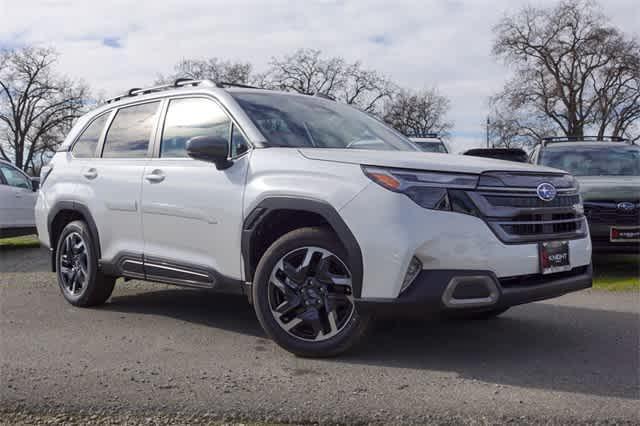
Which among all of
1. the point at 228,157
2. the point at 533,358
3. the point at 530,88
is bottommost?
the point at 533,358

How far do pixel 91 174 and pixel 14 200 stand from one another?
22.3ft

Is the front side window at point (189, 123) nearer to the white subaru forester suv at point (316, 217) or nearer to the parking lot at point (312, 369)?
the white subaru forester suv at point (316, 217)

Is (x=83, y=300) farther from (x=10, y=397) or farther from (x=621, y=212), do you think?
(x=621, y=212)

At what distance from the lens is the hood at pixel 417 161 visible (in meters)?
4.21

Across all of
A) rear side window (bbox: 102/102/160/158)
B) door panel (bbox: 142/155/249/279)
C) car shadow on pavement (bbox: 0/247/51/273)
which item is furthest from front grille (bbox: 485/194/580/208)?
car shadow on pavement (bbox: 0/247/51/273)

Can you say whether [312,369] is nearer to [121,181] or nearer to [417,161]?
[417,161]

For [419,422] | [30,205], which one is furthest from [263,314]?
[30,205]

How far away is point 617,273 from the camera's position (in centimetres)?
872

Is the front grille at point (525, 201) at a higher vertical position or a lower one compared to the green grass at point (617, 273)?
higher

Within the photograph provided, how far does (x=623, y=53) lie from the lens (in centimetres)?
4734

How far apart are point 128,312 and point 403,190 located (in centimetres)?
315

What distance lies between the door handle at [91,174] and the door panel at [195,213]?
0.75m

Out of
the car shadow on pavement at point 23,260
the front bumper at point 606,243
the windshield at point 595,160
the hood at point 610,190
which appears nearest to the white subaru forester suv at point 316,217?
the front bumper at point 606,243

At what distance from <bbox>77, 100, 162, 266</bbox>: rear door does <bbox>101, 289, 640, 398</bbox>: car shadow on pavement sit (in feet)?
2.42
